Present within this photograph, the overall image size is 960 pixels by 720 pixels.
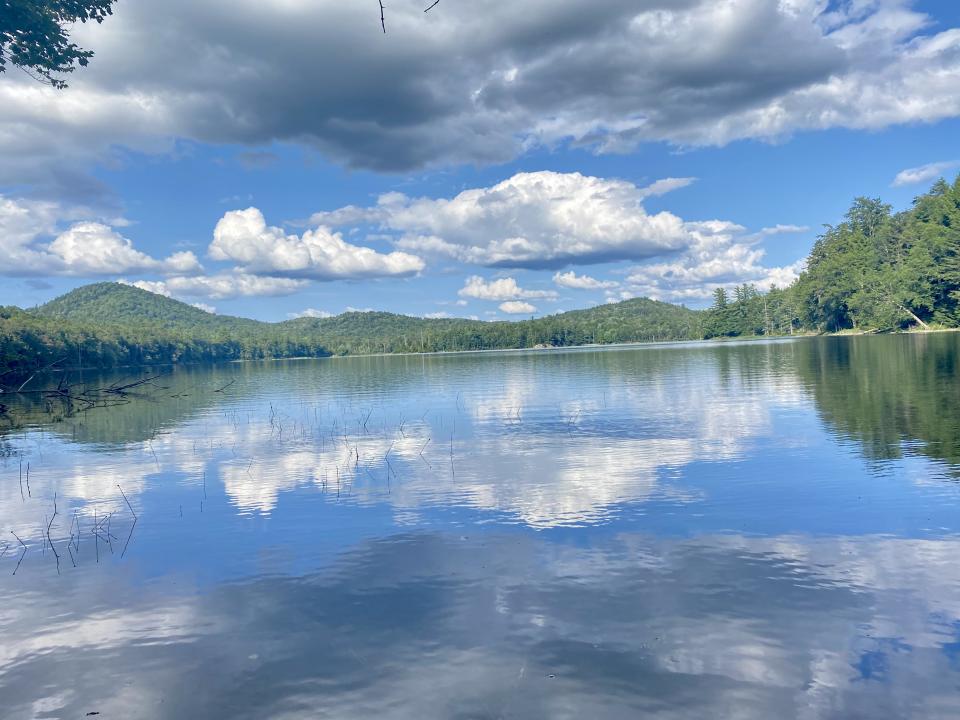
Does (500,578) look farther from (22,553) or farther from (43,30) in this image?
(43,30)

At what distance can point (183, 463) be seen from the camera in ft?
111

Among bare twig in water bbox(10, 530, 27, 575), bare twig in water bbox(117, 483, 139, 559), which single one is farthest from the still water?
bare twig in water bbox(117, 483, 139, 559)

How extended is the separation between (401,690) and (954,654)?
9.18 m

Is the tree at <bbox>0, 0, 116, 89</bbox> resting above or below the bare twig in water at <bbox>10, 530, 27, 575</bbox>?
above

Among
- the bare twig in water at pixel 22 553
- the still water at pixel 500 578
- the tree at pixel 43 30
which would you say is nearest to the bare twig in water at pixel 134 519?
the still water at pixel 500 578

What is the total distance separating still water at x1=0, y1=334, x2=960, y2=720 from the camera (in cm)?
1077

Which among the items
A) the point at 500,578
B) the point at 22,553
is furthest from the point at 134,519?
the point at 500,578

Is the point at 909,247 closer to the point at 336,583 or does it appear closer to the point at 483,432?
the point at 483,432

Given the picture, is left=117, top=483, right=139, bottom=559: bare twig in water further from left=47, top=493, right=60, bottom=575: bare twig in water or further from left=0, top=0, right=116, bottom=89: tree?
left=0, top=0, right=116, bottom=89: tree

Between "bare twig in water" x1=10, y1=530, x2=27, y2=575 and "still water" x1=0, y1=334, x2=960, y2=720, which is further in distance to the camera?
"bare twig in water" x1=10, y1=530, x2=27, y2=575

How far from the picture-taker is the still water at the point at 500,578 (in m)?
10.8

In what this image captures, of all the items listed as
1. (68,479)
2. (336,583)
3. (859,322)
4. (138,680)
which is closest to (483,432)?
(68,479)

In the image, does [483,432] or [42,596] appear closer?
[42,596]

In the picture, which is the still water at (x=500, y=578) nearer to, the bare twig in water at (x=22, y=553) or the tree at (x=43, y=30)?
the bare twig in water at (x=22, y=553)
